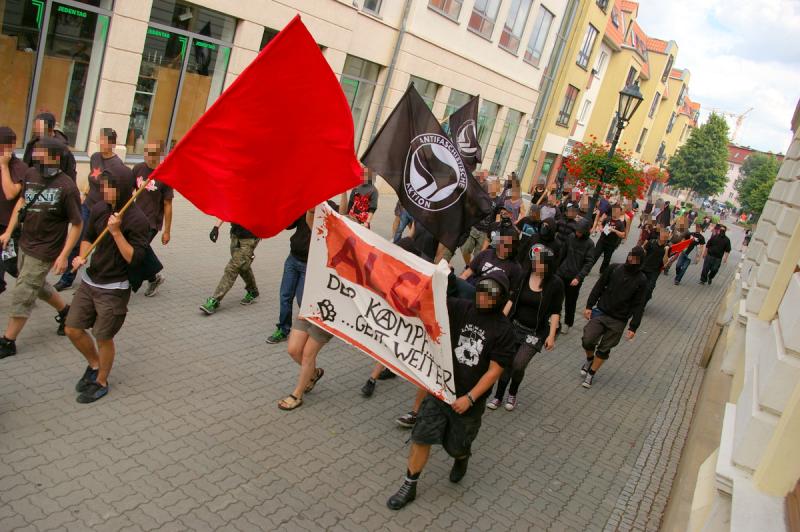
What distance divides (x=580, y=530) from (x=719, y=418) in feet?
7.66

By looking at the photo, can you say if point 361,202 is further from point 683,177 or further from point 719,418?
point 683,177

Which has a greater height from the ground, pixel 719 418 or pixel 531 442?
pixel 719 418

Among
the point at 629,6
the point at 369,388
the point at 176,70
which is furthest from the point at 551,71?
the point at 369,388

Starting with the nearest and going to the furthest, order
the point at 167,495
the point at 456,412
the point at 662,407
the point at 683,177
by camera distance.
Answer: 1. the point at 167,495
2. the point at 456,412
3. the point at 662,407
4. the point at 683,177

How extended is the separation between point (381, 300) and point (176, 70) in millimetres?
10270

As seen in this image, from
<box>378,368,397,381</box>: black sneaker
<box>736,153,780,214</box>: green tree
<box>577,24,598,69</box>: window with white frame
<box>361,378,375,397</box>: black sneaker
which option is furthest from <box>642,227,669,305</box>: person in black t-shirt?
<box>736,153,780,214</box>: green tree

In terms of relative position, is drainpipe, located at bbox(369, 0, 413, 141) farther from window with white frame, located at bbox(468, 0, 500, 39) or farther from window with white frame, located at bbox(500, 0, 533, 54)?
window with white frame, located at bbox(500, 0, 533, 54)

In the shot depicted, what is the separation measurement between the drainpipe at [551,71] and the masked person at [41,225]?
28.5 metres

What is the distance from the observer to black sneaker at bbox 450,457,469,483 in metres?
5.65

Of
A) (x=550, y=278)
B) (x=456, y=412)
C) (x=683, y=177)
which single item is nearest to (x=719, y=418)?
(x=550, y=278)

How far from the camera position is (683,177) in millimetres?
74875

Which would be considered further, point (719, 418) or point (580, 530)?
point (719, 418)

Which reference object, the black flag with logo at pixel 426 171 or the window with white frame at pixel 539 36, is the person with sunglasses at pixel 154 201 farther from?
the window with white frame at pixel 539 36

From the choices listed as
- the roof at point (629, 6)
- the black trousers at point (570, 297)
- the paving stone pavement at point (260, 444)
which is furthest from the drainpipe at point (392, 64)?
the roof at point (629, 6)
